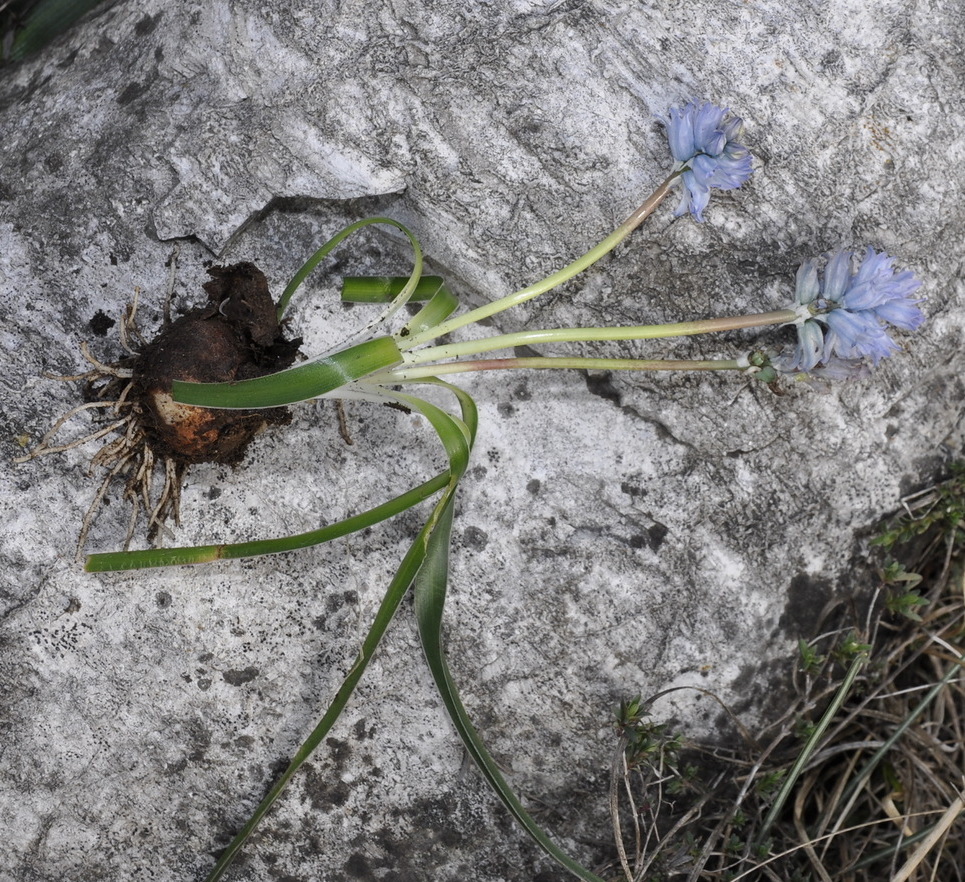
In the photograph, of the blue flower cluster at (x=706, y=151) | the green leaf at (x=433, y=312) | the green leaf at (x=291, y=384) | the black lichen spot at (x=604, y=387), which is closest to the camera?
the green leaf at (x=291, y=384)

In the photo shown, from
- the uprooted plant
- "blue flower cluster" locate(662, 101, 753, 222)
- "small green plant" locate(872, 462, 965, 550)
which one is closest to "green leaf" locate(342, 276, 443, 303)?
the uprooted plant

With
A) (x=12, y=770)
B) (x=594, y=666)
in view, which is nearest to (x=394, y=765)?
(x=594, y=666)

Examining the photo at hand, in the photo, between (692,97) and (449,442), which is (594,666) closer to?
(449,442)

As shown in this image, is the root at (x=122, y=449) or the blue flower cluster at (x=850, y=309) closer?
the blue flower cluster at (x=850, y=309)

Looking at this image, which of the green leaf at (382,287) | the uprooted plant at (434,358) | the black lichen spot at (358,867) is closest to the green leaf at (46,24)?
the uprooted plant at (434,358)

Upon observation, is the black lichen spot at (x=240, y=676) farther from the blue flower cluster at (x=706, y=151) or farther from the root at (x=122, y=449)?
the blue flower cluster at (x=706, y=151)

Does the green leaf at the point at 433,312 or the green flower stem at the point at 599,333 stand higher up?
the green leaf at the point at 433,312

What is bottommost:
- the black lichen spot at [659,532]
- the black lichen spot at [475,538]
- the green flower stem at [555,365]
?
the black lichen spot at [659,532]
